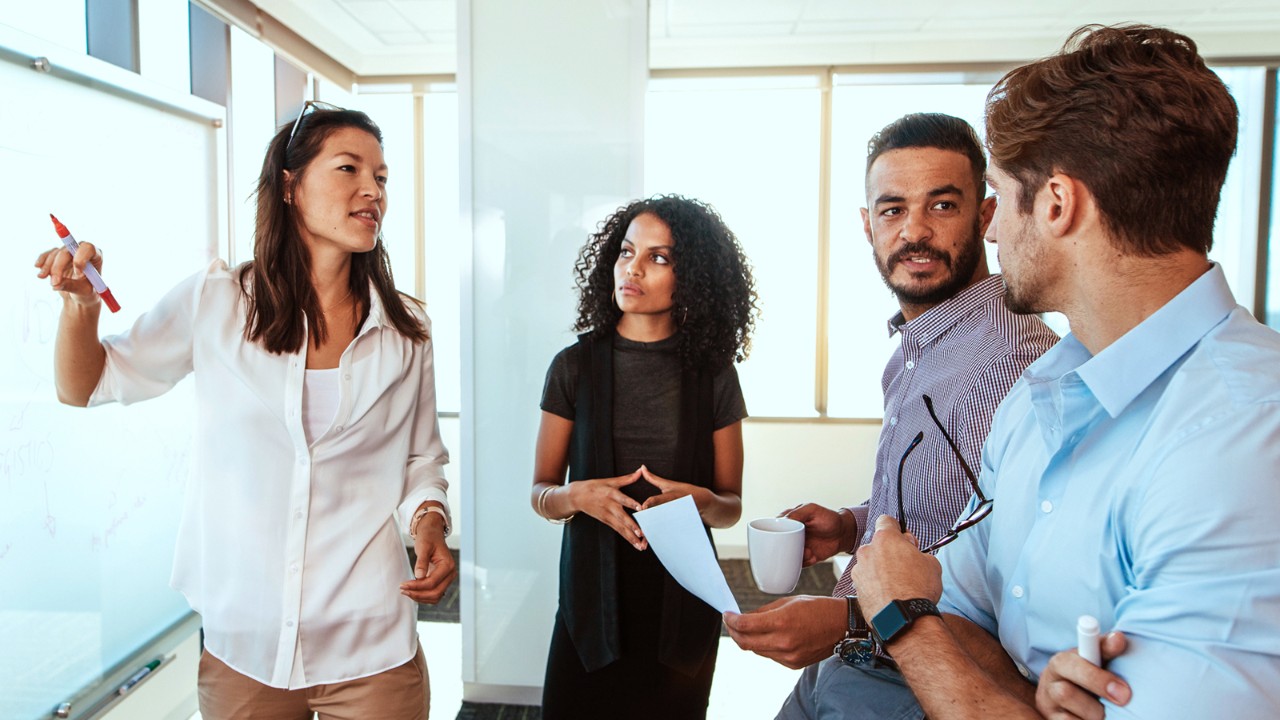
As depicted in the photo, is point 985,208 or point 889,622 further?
point 985,208

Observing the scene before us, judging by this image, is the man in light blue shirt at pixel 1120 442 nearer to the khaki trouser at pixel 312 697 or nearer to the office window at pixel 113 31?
the khaki trouser at pixel 312 697

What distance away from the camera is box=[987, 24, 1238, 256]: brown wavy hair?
2.59ft

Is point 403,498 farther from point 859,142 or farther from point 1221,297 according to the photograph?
point 859,142

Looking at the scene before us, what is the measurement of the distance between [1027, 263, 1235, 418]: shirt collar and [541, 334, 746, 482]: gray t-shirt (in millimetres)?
1087

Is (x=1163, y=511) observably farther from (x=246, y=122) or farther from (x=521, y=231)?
(x=246, y=122)

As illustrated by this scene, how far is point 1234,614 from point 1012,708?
0.74 ft

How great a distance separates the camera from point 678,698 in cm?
175

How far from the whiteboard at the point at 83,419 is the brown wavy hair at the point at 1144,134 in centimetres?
211

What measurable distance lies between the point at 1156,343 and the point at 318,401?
52.2 inches

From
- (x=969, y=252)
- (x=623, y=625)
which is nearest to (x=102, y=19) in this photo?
(x=623, y=625)

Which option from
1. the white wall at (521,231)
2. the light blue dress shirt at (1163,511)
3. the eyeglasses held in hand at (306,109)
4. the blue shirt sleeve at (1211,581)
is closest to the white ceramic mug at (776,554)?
the light blue dress shirt at (1163,511)

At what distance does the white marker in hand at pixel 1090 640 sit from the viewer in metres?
0.69

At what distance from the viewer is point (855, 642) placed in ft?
3.60

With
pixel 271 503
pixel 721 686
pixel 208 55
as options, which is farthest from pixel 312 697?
pixel 208 55
